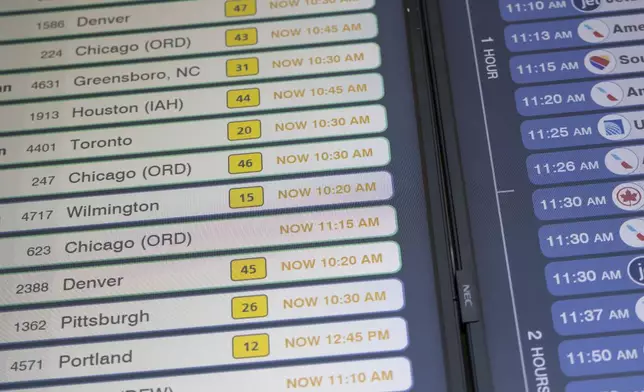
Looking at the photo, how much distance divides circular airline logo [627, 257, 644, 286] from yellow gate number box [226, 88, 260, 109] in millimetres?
691

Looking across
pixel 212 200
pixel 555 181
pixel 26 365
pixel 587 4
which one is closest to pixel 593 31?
pixel 587 4

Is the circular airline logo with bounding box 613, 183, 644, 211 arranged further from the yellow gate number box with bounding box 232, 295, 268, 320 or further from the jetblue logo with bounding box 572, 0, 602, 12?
the yellow gate number box with bounding box 232, 295, 268, 320

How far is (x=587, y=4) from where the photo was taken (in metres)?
1.63

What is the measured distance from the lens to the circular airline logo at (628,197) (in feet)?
4.81

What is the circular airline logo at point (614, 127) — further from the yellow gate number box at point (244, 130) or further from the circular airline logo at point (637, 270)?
the yellow gate number box at point (244, 130)

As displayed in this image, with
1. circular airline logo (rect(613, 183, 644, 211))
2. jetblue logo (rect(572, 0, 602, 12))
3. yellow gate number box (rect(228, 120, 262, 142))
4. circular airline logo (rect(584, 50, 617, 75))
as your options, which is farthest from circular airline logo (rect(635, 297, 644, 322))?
yellow gate number box (rect(228, 120, 262, 142))

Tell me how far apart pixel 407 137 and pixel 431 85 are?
0.37 feet

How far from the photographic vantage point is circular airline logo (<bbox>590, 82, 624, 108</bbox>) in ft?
5.08

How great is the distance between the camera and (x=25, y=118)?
160cm

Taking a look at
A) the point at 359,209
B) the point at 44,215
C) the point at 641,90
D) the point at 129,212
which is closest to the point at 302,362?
the point at 359,209

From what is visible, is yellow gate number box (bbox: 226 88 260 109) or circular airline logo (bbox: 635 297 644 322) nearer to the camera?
circular airline logo (bbox: 635 297 644 322)

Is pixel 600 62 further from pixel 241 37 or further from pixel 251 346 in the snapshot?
pixel 251 346

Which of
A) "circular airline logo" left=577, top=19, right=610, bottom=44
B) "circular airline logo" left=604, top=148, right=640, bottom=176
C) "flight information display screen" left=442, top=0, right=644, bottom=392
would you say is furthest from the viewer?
"circular airline logo" left=577, top=19, right=610, bottom=44

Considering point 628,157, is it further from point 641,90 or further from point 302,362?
point 302,362
